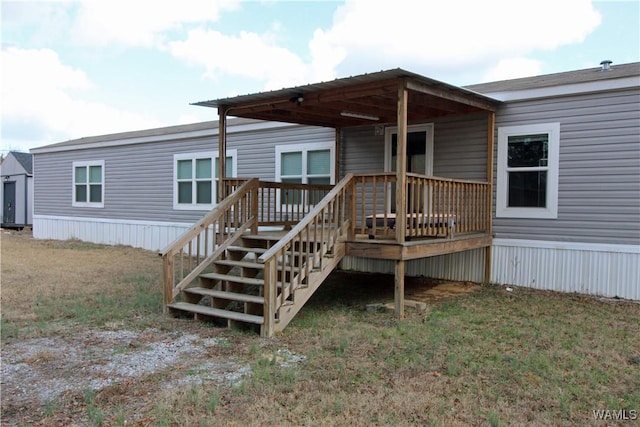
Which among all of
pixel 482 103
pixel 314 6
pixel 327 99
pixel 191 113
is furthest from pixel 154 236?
pixel 191 113

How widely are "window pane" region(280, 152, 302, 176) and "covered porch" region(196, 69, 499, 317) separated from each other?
57.5 inches

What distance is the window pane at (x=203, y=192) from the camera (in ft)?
38.4

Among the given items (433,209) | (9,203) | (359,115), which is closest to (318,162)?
(359,115)

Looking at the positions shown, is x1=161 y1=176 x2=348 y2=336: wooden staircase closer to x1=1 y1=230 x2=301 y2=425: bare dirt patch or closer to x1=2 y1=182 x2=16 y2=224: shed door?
x1=1 y1=230 x2=301 y2=425: bare dirt patch

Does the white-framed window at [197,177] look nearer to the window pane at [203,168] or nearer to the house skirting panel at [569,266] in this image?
the window pane at [203,168]

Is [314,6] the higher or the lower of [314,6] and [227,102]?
the higher

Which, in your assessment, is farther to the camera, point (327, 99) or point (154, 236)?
point (154, 236)

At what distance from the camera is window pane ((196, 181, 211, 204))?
1171cm

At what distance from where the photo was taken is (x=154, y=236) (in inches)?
507

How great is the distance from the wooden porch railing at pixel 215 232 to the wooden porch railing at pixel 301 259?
0.93 m

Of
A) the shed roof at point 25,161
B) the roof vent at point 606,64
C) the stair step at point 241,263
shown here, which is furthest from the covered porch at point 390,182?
the shed roof at point 25,161

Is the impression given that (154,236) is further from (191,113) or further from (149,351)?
(191,113)

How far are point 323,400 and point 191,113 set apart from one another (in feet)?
83.2

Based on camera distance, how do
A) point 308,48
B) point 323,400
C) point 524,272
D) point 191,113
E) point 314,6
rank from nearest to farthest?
point 323,400 → point 524,272 → point 314,6 → point 308,48 → point 191,113
